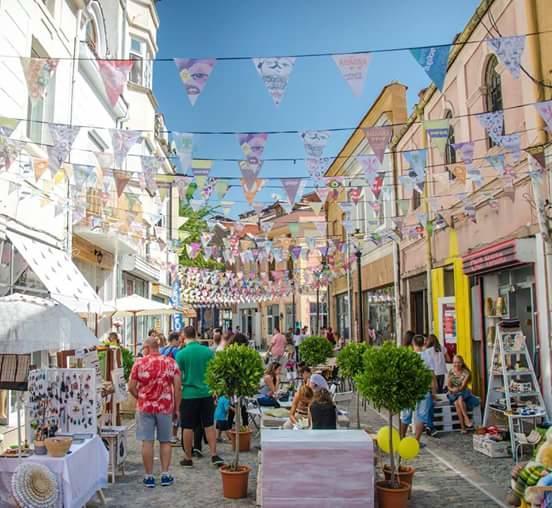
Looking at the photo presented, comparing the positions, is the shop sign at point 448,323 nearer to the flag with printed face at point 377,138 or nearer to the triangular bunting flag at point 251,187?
the triangular bunting flag at point 251,187

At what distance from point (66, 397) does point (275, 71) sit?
4.54 m

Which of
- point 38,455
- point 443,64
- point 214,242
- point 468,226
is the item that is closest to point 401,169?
point 468,226

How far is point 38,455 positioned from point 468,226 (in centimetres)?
985

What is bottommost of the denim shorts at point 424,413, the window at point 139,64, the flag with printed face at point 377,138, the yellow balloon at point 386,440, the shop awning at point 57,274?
the denim shorts at point 424,413

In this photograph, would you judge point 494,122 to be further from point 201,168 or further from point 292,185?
point 201,168

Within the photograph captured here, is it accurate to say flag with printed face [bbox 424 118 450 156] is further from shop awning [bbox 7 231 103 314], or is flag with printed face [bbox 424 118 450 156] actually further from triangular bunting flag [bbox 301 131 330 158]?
shop awning [bbox 7 231 103 314]

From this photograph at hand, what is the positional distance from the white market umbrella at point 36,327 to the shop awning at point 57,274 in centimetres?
331

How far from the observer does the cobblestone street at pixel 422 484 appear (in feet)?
22.1

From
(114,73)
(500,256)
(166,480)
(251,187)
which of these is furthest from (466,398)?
(114,73)

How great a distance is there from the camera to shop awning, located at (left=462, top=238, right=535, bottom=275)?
31.3 ft

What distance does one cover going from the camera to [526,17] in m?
9.55

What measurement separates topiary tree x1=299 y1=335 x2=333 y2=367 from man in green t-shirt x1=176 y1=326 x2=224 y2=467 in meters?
7.61

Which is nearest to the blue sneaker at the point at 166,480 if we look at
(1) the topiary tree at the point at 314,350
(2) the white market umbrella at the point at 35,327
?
(2) the white market umbrella at the point at 35,327

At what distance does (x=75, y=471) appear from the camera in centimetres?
575
